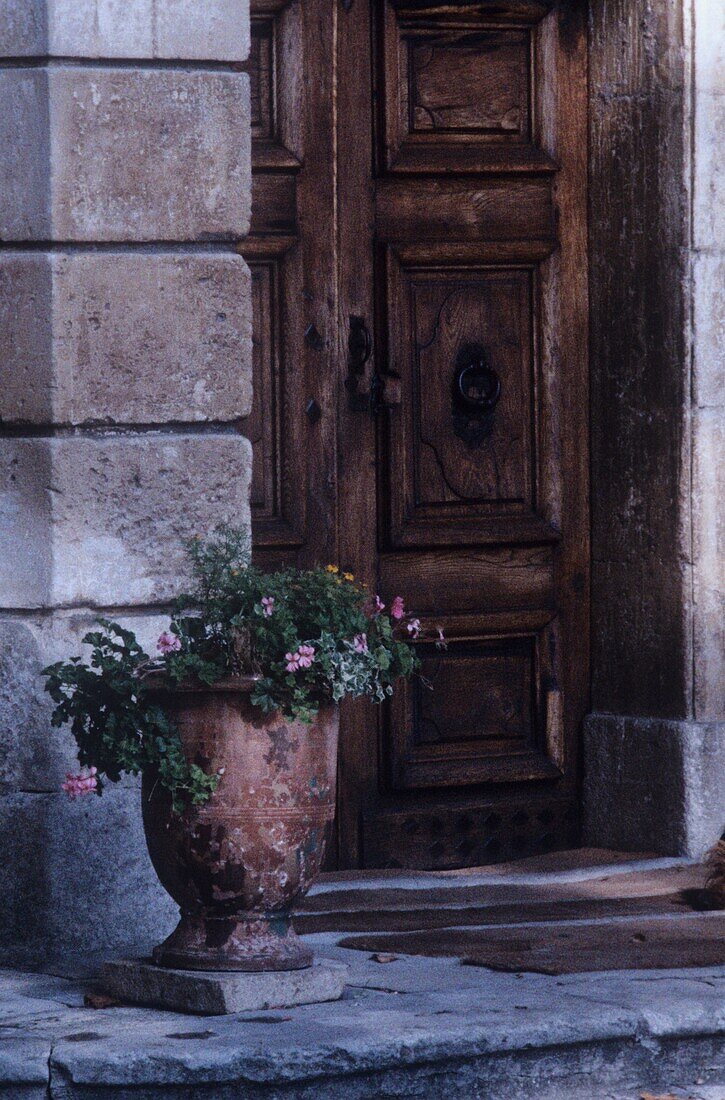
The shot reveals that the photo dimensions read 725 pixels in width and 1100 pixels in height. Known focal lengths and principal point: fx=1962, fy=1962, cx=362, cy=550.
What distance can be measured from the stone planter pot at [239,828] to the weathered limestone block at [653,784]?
2.14m

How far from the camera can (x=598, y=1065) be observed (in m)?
3.94

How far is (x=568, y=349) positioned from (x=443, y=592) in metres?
0.90

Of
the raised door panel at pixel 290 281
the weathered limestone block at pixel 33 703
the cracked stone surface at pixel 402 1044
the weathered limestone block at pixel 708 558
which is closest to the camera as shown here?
the cracked stone surface at pixel 402 1044

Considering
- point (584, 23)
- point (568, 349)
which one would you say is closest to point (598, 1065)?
point (568, 349)

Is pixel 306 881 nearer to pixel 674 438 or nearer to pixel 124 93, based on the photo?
pixel 124 93

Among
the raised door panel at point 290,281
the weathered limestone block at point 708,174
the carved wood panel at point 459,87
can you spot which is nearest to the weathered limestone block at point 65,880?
the raised door panel at point 290,281

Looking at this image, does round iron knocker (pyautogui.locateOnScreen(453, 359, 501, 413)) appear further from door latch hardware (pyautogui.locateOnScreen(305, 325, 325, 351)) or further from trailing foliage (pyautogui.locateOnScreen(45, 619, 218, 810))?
trailing foliage (pyautogui.locateOnScreen(45, 619, 218, 810))

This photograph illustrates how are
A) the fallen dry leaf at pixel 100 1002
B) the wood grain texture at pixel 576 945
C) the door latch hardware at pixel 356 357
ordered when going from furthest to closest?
1. the door latch hardware at pixel 356 357
2. the wood grain texture at pixel 576 945
3. the fallen dry leaf at pixel 100 1002

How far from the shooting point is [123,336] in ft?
15.5

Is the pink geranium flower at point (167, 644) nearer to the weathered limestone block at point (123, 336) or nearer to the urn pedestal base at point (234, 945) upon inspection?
the urn pedestal base at point (234, 945)

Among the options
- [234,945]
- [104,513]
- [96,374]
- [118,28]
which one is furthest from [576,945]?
[118,28]

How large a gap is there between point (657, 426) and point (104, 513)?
211 centimetres

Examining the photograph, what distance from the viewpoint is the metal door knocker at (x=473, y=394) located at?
20.0 ft

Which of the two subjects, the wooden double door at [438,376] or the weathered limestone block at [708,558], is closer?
the wooden double door at [438,376]
